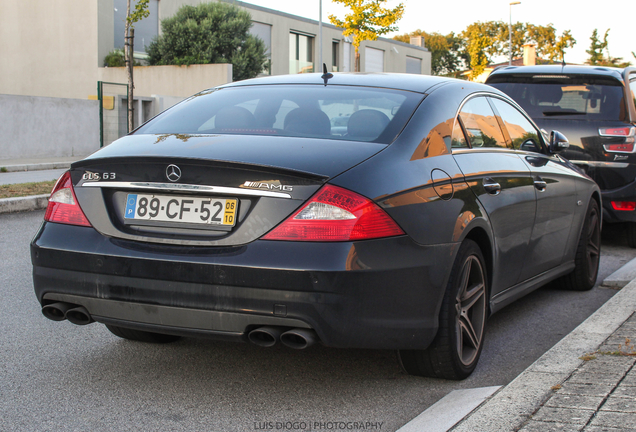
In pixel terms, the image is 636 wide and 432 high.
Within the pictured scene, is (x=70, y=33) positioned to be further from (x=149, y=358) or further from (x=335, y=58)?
(x=149, y=358)

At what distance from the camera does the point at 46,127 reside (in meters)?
21.9

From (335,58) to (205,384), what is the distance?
44.8 meters

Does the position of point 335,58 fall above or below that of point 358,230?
above

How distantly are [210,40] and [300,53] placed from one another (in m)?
11.2

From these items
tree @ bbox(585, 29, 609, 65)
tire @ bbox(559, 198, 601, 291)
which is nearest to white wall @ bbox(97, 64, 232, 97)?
tire @ bbox(559, 198, 601, 291)

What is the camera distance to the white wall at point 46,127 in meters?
20.4

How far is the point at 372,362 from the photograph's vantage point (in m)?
3.78

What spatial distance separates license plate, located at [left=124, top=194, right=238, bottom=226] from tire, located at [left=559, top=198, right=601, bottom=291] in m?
3.47

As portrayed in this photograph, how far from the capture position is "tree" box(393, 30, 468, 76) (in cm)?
9338

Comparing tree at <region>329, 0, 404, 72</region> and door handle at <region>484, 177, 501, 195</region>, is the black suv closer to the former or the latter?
door handle at <region>484, 177, 501, 195</region>

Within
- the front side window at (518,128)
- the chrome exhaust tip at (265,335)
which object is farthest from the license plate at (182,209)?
the front side window at (518,128)

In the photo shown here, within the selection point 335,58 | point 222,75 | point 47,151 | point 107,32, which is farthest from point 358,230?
point 335,58

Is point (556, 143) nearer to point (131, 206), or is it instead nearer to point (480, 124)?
point (480, 124)

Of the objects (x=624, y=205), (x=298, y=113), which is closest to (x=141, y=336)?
(x=298, y=113)
